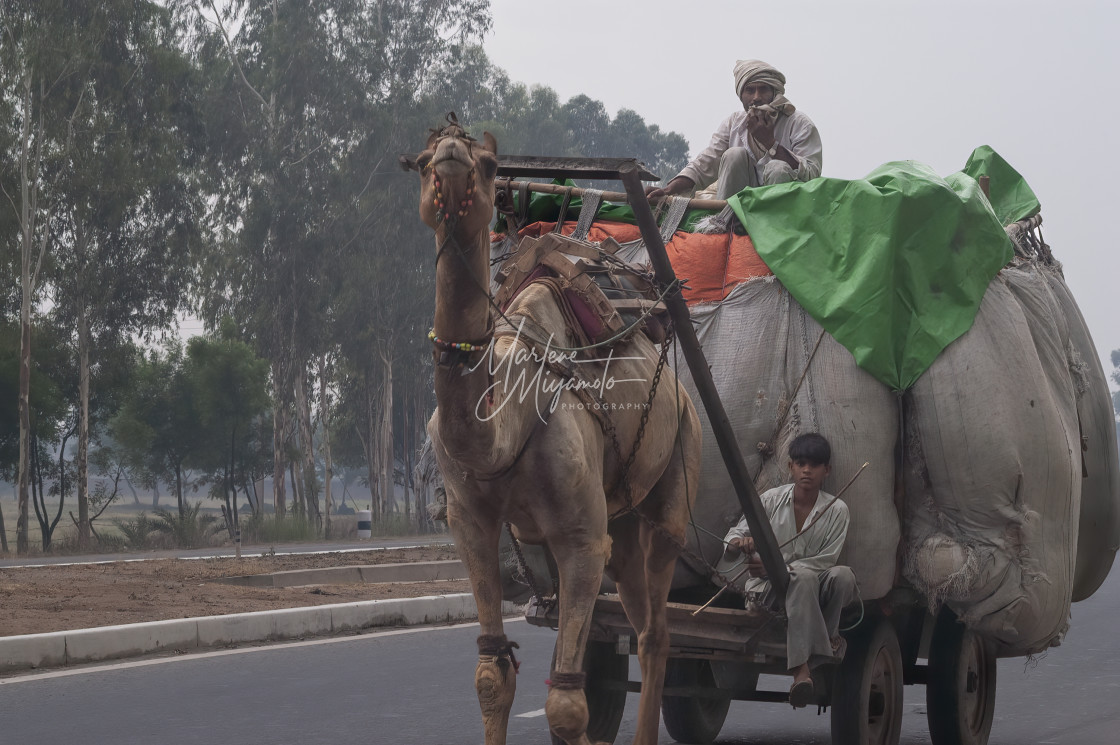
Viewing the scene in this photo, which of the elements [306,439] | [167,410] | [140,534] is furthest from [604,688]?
[167,410]

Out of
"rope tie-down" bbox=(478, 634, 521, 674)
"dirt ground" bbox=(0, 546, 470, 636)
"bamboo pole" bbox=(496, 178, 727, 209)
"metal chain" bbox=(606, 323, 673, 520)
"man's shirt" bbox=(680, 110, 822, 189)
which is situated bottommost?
"dirt ground" bbox=(0, 546, 470, 636)

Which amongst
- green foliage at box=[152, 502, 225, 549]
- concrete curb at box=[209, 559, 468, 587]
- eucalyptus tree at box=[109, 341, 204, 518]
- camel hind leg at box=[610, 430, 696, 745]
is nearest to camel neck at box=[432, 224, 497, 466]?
camel hind leg at box=[610, 430, 696, 745]

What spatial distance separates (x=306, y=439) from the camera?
39.4 metres

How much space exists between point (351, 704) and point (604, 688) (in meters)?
2.10

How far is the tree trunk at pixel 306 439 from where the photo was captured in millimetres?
39031

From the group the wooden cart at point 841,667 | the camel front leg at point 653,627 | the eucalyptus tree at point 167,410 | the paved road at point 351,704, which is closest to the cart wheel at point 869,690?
the wooden cart at point 841,667

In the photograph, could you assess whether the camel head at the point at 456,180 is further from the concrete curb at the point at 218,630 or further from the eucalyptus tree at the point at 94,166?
the eucalyptus tree at the point at 94,166

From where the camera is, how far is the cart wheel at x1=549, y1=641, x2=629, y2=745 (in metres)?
6.91

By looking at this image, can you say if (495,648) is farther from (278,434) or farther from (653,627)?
(278,434)

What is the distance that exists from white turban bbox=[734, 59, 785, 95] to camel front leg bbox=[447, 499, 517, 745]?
3.77 metres

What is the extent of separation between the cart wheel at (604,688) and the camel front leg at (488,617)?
2027 mm

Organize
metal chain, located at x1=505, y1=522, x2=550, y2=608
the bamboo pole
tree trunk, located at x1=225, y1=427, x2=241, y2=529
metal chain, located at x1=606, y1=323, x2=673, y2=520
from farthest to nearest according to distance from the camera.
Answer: tree trunk, located at x1=225, y1=427, x2=241, y2=529
the bamboo pole
metal chain, located at x1=505, y1=522, x2=550, y2=608
metal chain, located at x1=606, y1=323, x2=673, y2=520

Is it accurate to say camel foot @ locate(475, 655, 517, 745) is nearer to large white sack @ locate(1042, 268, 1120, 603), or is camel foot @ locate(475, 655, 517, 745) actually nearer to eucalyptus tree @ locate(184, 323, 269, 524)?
large white sack @ locate(1042, 268, 1120, 603)

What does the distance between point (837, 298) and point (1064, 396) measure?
1403 mm
